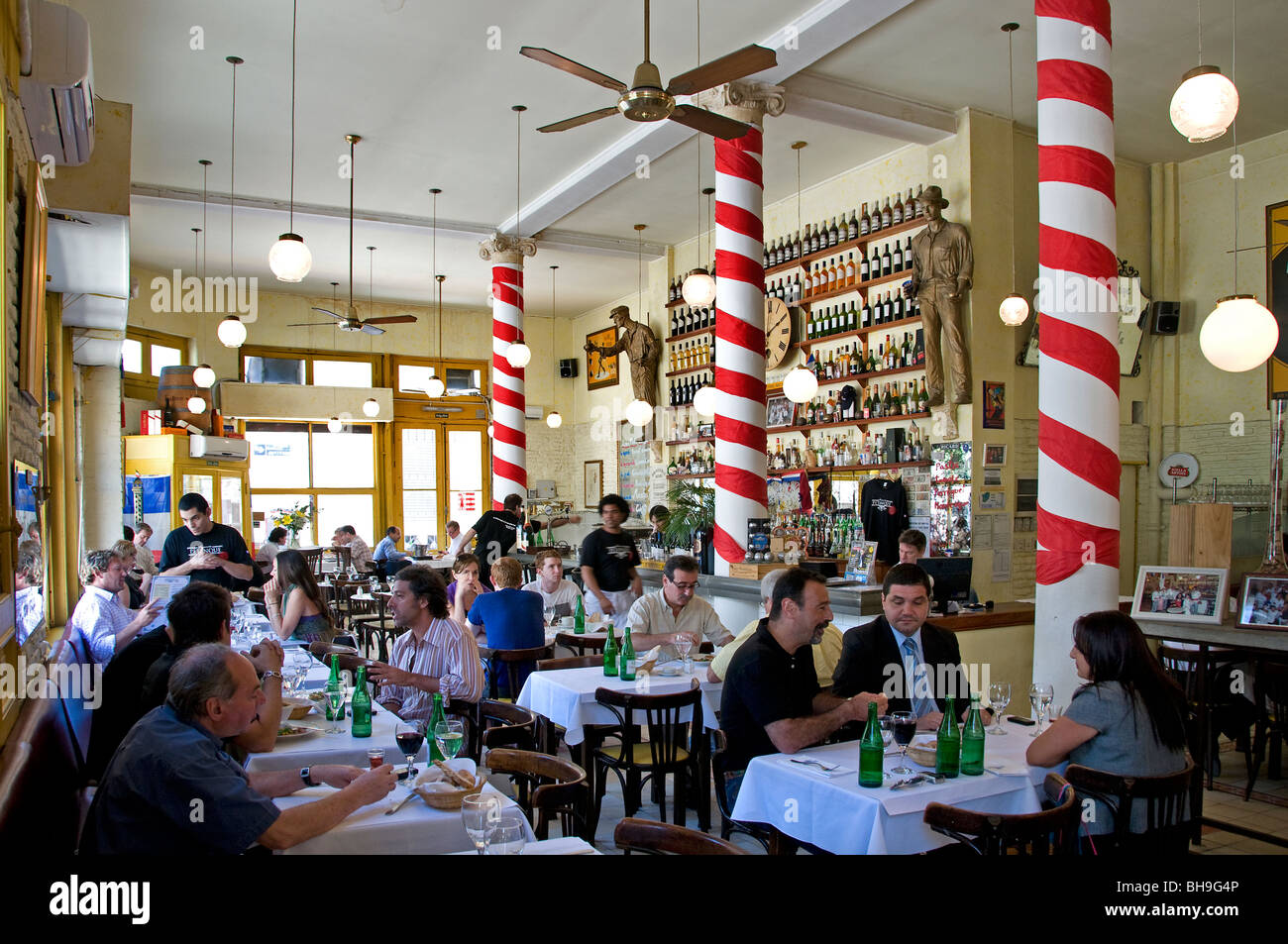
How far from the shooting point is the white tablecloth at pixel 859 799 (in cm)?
282

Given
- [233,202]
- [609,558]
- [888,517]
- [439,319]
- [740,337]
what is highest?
[233,202]

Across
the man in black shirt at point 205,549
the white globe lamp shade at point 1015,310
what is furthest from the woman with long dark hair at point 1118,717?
the man in black shirt at point 205,549

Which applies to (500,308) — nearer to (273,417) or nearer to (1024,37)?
(273,417)

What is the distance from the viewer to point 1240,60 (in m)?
7.34

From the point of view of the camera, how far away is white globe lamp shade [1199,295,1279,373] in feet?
19.2

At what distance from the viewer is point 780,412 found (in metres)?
10.6

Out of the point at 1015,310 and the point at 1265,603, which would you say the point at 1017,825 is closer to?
the point at 1265,603

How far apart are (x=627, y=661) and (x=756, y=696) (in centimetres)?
166

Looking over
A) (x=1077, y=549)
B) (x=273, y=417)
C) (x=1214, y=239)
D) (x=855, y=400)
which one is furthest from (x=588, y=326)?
(x=1077, y=549)

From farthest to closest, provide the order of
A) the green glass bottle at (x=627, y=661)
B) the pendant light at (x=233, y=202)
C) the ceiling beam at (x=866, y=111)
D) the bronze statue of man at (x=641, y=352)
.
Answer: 1. the bronze statue of man at (x=641, y=352)
2. the pendant light at (x=233, y=202)
3. the ceiling beam at (x=866, y=111)
4. the green glass bottle at (x=627, y=661)

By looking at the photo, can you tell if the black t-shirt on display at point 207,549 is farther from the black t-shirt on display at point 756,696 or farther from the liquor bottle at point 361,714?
the black t-shirt on display at point 756,696

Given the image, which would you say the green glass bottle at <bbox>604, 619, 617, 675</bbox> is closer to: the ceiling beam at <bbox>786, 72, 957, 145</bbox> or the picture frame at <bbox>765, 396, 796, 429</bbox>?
the ceiling beam at <bbox>786, 72, 957, 145</bbox>

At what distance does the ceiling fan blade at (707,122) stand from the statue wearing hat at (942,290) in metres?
3.16

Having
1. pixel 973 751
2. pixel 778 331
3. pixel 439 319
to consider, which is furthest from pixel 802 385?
pixel 439 319
